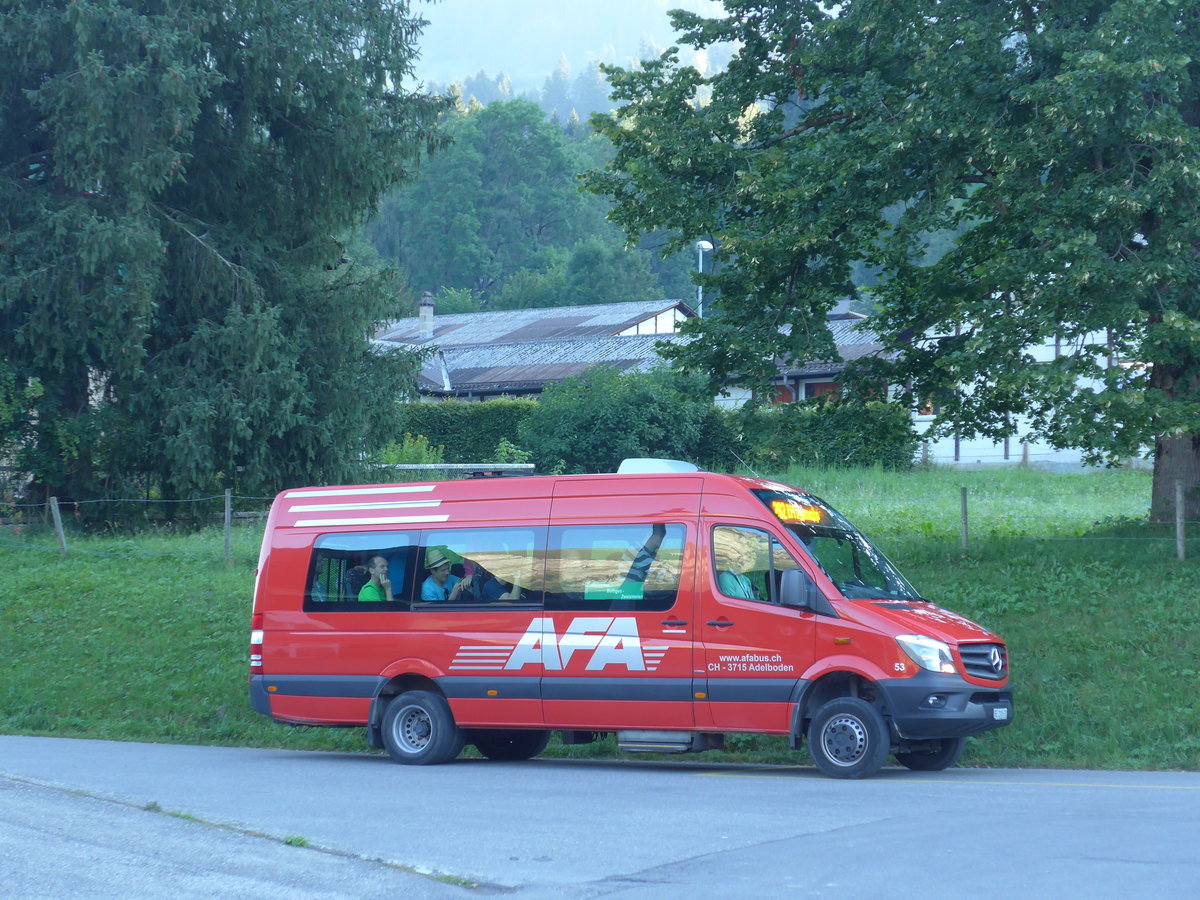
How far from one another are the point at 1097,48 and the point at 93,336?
1913cm

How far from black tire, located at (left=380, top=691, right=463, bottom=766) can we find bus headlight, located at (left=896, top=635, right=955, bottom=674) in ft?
14.3

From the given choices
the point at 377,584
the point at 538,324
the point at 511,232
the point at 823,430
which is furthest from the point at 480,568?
the point at 511,232

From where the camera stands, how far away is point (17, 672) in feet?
64.8

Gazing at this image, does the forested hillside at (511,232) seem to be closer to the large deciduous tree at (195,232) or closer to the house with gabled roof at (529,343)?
the house with gabled roof at (529,343)

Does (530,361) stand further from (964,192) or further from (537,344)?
(964,192)

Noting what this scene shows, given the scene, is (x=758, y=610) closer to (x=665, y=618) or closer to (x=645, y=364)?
(x=665, y=618)

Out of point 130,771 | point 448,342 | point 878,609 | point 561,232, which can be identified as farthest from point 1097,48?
point 561,232

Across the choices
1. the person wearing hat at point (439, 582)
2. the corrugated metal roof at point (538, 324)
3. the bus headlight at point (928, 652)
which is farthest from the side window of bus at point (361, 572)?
the corrugated metal roof at point (538, 324)

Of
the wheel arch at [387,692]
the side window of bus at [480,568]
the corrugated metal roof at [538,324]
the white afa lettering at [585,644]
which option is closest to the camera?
the white afa lettering at [585,644]

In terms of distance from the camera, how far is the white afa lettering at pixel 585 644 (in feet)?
42.4

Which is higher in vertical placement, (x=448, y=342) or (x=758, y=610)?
(x=448, y=342)

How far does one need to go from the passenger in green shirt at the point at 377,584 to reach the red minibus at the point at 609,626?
0.02 m

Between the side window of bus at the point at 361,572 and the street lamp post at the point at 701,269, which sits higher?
the street lamp post at the point at 701,269

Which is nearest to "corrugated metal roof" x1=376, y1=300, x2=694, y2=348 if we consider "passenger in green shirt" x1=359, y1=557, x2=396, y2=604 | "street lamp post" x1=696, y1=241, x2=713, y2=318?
"street lamp post" x1=696, y1=241, x2=713, y2=318
